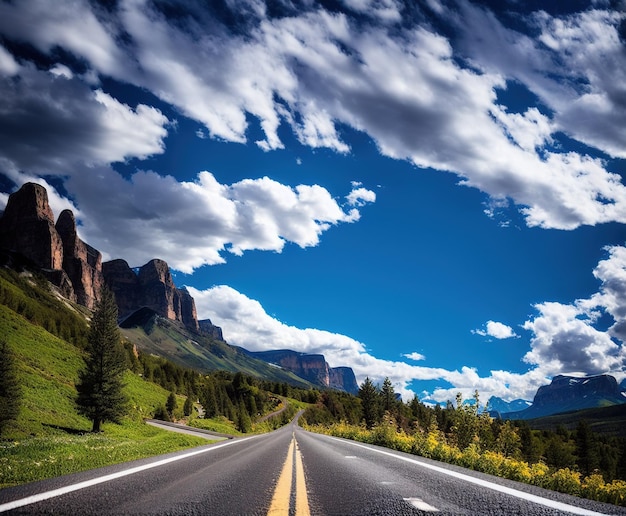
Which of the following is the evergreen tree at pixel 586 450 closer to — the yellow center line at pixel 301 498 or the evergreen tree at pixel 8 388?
the yellow center line at pixel 301 498

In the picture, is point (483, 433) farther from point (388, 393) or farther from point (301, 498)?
point (388, 393)

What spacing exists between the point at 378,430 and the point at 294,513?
18.8 metres

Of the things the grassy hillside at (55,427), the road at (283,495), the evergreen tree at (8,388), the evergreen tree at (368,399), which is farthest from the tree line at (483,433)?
the evergreen tree at (8,388)

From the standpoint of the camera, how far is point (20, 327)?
2830 inches

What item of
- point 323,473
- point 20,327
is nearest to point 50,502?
point 323,473

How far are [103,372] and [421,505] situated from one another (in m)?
42.2

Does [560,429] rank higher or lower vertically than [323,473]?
lower

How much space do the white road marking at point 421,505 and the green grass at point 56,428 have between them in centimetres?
671

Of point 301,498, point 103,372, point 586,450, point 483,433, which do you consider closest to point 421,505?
point 301,498

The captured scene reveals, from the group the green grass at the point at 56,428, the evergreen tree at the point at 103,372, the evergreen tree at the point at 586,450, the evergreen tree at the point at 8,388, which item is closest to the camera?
the green grass at the point at 56,428

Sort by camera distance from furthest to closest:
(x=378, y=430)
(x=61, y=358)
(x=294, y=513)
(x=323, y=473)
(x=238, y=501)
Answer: (x=61, y=358) < (x=378, y=430) < (x=323, y=473) < (x=238, y=501) < (x=294, y=513)

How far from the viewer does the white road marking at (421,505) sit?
4.27m

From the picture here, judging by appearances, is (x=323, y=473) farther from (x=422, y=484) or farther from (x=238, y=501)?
(x=238, y=501)

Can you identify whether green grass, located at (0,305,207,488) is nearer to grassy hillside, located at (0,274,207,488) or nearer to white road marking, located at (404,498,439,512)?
grassy hillside, located at (0,274,207,488)
